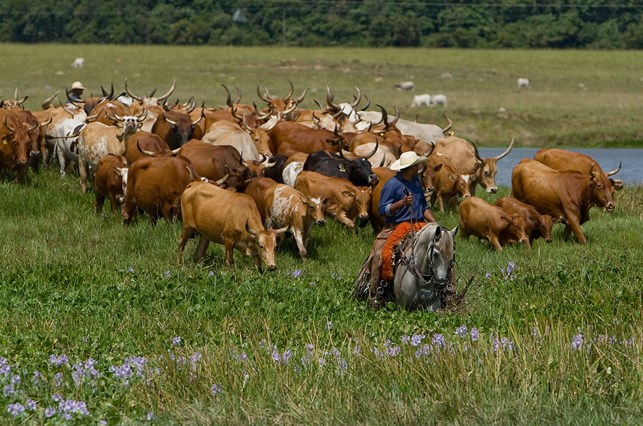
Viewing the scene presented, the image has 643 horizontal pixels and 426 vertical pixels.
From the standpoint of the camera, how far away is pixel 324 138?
21.2 meters

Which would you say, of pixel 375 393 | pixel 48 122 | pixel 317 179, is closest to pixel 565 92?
pixel 48 122

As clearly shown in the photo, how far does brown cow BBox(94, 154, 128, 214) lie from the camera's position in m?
18.2

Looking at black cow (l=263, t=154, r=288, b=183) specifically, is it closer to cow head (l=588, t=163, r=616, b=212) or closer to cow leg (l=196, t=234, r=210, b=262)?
cow leg (l=196, t=234, r=210, b=262)

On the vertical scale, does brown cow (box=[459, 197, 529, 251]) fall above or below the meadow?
below

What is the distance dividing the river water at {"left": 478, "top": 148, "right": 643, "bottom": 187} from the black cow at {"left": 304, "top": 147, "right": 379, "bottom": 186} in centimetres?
991

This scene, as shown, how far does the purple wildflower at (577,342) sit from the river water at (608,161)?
Answer: 17329 millimetres

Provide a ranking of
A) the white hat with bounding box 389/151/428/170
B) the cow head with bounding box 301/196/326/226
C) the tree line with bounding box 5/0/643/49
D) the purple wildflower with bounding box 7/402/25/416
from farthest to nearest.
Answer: the tree line with bounding box 5/0/643/49 → the cow head with bounding box 301/196/326/226 → the white hat with bounding box 389/151/428/170 → the purple wildflower with bounding box 7/402/25/416

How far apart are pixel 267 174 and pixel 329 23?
8176 cm

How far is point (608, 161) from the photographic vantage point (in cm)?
3444

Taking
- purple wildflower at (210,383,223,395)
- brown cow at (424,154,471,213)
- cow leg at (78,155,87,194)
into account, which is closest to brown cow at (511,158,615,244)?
brown cow at (424,154,471,213)

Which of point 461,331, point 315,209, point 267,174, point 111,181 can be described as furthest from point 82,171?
point 461,331

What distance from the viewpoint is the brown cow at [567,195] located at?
1722cm

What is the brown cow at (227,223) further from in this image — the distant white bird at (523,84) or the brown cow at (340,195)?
the distant white bird at (523,84)

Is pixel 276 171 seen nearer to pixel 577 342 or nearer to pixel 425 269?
pixel 425 269
